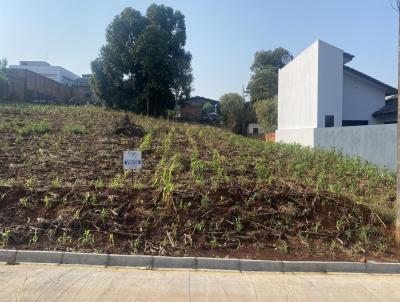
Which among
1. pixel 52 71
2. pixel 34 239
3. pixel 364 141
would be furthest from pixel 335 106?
pixel 52 71

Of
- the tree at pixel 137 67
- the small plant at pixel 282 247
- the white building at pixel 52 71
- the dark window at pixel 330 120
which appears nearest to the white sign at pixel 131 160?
the small plant at pixel 282 247

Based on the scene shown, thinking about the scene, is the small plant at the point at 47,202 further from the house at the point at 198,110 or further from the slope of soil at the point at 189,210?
the house at the point at 198,110

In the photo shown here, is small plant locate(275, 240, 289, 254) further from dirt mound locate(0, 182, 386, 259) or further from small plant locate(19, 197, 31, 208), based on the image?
small plant locate(19, 197, 31, 208)

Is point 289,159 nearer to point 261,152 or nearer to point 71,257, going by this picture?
point 261,152

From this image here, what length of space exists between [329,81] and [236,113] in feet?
81.7

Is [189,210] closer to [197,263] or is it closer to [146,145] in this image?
[197,263]

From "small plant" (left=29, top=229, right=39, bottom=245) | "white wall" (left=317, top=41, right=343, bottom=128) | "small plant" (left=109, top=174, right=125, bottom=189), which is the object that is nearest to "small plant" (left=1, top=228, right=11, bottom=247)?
"small plant" (left=29, top=229, right=39, bottom=245)

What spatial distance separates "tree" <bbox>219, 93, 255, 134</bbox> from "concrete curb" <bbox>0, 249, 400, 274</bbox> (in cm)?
3500

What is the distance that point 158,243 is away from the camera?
713cm

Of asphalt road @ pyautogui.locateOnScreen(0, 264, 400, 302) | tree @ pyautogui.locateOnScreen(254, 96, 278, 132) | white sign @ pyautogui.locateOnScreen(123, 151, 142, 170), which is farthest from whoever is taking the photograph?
tree @ pyautogui.locateOnScreen(254, 96, 278, 132)

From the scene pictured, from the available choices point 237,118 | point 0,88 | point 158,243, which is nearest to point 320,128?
point 158,243

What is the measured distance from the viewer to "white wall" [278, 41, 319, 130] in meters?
20.6

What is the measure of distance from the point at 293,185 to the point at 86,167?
4632 millimetres

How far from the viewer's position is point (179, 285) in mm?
5727
